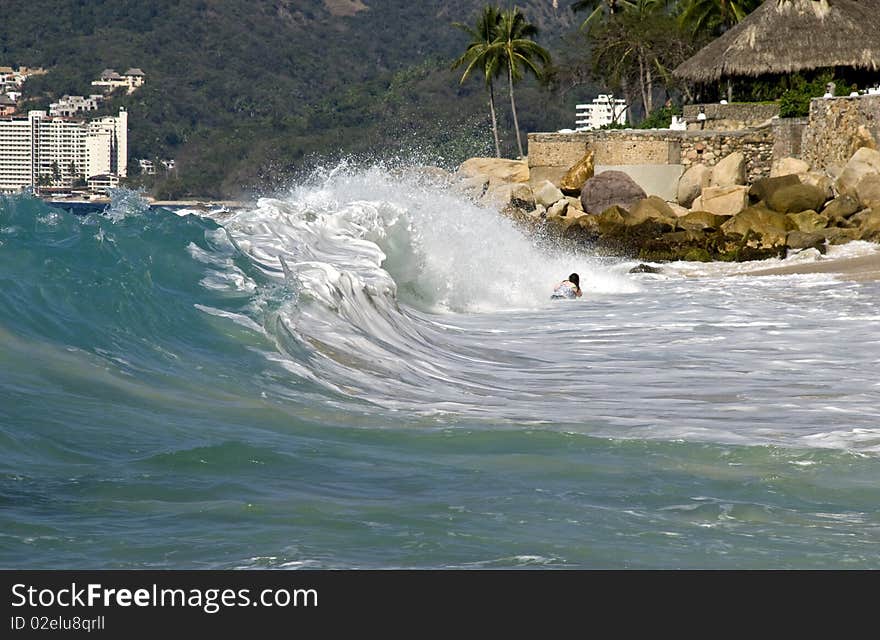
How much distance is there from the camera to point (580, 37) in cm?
5088

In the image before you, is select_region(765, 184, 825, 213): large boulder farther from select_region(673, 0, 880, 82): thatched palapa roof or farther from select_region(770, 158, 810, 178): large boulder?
select_region(673, 0, 880, 82): thatched palapa roof

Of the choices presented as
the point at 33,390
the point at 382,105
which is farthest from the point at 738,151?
the point at 382,105

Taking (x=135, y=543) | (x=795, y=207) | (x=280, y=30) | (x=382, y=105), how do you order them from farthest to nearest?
(x=280, y=30) < (x=382, y=105) < (x=795, y=207) < (x=135, y=543)

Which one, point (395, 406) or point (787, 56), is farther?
point (787, 56)

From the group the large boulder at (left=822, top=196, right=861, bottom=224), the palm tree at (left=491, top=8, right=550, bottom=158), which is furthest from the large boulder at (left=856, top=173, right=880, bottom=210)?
Answer: the palm tree at (left=491, top=8, right=550, bottom=158)

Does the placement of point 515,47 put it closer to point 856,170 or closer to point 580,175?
point 580,175

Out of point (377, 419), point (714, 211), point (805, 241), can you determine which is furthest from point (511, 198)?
point (377, 419)

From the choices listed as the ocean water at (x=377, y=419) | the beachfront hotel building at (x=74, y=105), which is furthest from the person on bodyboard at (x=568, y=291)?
the beachfront hotel building at (x=74, y=105)

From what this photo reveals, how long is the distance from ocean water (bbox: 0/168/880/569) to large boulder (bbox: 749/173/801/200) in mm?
11659

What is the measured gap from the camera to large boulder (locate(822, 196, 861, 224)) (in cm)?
2689

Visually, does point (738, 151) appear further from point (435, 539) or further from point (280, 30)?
point (280, 30)

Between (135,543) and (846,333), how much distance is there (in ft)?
32.0
